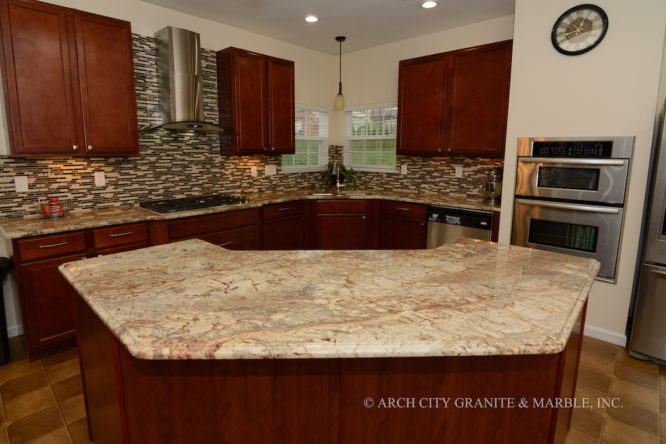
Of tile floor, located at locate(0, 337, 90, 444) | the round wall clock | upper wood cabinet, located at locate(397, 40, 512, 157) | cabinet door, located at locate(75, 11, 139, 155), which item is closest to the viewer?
tile floor, located at locate(0, 337, 90, 444)

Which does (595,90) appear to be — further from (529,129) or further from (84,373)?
(84,373)

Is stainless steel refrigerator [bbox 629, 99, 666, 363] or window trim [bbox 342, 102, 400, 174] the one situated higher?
window trim [bbox 342, 102, 400, 174]

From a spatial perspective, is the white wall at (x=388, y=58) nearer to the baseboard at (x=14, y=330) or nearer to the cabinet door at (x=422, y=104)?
the cabinet door at (x=422, y=104)

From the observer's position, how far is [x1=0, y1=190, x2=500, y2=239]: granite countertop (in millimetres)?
2602

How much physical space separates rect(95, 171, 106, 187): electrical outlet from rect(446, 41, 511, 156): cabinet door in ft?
10.7

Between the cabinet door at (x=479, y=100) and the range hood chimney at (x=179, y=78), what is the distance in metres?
2.42

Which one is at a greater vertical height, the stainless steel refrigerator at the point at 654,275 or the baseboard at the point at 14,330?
the stainless steel refrigerator at the point at 654,275

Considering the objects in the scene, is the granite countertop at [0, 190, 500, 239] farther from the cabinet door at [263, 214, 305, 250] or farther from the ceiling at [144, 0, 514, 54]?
the ceiling at [144, 0, 514, 54]

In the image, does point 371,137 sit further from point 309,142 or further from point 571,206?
point 571,206

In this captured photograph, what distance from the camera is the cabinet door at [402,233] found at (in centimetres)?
400

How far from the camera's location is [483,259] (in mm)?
1775

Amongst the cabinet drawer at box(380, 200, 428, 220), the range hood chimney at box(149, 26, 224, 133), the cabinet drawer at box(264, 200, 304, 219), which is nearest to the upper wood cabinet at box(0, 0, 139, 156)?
the range hood chimney at box(149, 26, 224, 133)

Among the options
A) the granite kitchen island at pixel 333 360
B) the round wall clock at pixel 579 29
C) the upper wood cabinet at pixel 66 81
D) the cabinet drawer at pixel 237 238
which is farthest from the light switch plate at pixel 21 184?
the round wall clock at pixel 579 29

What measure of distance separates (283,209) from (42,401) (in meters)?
2.50
